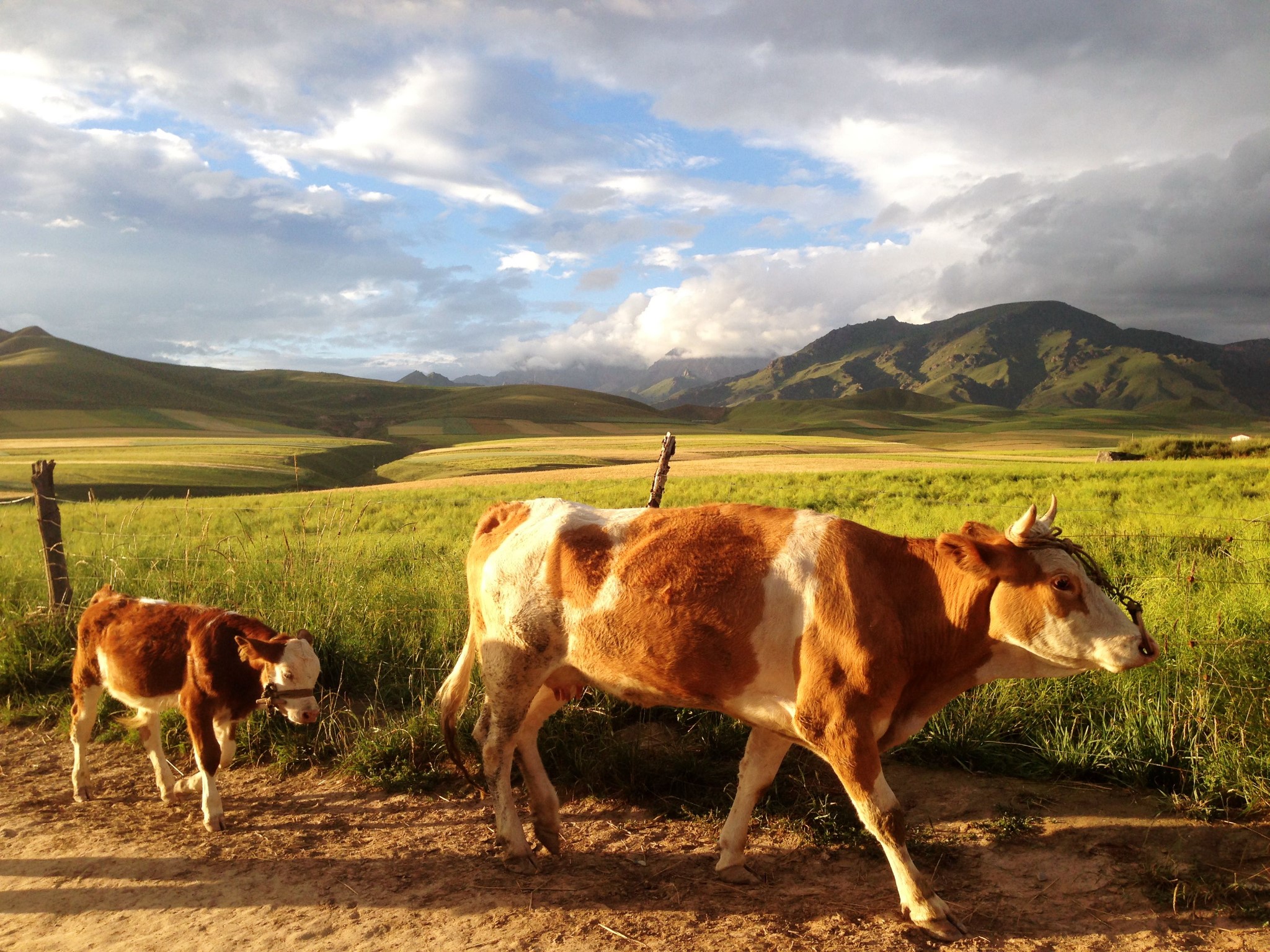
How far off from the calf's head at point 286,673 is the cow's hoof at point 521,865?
1575mm

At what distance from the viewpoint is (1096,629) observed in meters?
3.53

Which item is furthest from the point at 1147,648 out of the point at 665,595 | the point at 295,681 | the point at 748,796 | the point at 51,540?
the point at 51,540

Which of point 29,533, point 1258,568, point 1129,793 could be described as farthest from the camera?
point 29,533

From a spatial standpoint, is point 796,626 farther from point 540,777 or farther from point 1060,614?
point 540,777

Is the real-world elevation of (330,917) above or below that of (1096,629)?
below

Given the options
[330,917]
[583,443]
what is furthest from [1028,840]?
[583,443]

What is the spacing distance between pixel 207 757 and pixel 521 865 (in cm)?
229

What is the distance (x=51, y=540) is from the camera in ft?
27.1

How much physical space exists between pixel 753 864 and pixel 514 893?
1.32 metres

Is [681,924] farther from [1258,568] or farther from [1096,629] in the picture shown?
[1258,568]

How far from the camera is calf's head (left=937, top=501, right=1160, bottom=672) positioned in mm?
3514

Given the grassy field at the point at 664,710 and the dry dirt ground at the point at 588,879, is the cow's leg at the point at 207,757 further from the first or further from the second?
the grassy field at the point at 664,710

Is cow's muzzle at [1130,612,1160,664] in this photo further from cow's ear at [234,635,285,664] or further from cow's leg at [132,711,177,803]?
cow's leg at [132,711,177,803]

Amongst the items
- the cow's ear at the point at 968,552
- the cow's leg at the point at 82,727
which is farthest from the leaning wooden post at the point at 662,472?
the cow's leg at the point at 82,727
